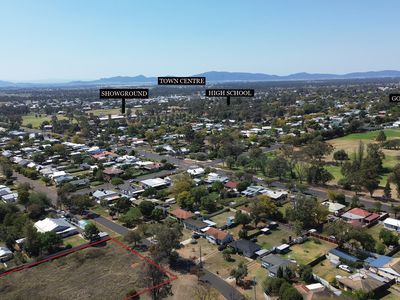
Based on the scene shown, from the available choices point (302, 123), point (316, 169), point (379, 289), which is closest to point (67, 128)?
point (302, 123)

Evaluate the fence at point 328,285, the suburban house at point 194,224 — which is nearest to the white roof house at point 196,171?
the suburban house at point 194,224

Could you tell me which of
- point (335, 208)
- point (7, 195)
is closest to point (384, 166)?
point (335, 208)

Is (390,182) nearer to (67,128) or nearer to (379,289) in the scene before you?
(379,289)

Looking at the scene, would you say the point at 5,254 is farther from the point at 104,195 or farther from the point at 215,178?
the point at 215,178

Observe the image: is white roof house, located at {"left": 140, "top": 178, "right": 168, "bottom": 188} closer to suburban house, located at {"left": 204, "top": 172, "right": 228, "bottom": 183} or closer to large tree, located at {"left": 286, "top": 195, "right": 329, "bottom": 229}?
suburban house, located at {"left": 204, "top": 172, "right": 228, "bottom": 183}

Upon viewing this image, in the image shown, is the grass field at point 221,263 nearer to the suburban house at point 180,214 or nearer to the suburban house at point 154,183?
the suburban house at point 180,214

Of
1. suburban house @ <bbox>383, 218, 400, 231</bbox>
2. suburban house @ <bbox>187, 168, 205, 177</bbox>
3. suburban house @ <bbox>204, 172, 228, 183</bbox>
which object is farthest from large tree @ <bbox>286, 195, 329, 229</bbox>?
suburban house @ <bbox>187, 168, 205, 177</bbox>
